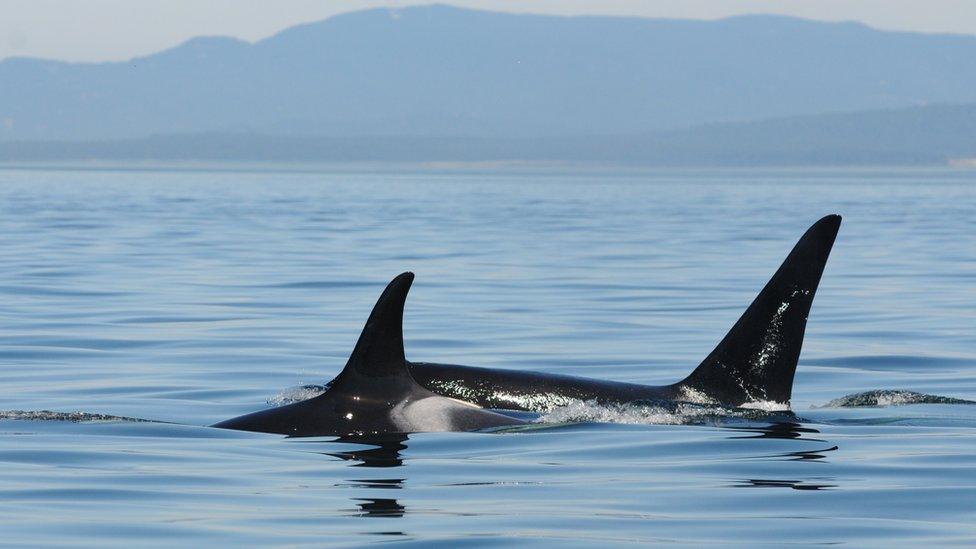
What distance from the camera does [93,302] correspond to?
20.0 meters

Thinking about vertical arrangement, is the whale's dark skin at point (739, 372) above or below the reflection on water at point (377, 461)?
above

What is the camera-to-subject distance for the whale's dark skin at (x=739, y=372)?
33.7 feet

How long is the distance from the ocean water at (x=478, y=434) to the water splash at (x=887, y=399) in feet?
0.14

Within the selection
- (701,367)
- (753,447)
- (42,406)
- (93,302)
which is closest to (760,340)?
(701,367)

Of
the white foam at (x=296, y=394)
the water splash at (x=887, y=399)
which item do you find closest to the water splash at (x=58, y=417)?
the white foam at (x=296, y=394)

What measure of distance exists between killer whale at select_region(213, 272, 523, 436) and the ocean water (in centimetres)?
14

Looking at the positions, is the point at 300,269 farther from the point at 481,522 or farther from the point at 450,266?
the point at 481,522

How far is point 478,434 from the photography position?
9430 mm

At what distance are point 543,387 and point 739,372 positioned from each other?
46.5 inches

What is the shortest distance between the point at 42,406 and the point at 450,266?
52.6 ft

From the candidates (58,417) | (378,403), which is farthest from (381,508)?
(58,417)

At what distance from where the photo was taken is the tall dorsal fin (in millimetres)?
8562

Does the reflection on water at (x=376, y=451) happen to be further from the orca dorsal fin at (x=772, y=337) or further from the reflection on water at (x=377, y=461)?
the orca dorsal fin at (x=772, y=337)

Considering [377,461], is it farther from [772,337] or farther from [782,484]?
[772,337]
